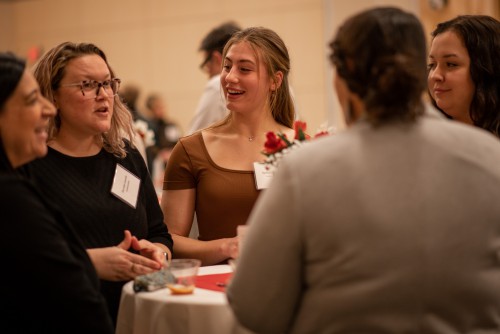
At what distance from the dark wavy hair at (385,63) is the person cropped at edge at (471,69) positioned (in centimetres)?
142

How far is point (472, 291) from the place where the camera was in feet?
4.92

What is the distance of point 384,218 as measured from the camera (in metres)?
1.43

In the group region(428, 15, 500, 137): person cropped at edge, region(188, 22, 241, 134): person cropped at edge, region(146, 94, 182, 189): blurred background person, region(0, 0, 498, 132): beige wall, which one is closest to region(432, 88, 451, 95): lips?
region(428, 15, 500, 137): person cropped at edge

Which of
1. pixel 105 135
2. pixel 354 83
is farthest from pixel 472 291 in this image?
pixel 105 135

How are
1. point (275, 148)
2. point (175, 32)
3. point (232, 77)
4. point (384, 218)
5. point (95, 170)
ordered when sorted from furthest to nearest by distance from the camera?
point (175, 32), point (232, 77), point (95, 170), point (275, 148), point (384, 218)

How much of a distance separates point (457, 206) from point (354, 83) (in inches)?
14.0

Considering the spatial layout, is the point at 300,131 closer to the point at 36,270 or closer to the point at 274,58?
the point at 274,58

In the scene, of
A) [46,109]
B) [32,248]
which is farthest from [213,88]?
[32,248]

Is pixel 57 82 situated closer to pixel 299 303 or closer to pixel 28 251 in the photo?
pixel 28 251

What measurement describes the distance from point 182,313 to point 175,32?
352 inches

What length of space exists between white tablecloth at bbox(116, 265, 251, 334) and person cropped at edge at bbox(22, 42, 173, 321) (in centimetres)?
24

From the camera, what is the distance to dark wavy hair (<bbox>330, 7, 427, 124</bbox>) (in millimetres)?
1487

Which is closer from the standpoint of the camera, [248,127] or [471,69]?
[471,69]

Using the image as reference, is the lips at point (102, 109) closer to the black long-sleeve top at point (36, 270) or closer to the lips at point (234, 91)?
the lips at point (234, 91)
